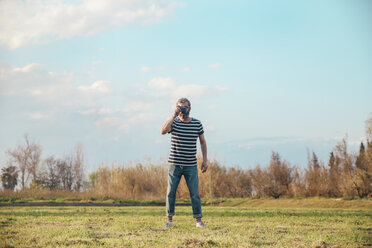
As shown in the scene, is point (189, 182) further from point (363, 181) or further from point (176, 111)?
point (363, 181)

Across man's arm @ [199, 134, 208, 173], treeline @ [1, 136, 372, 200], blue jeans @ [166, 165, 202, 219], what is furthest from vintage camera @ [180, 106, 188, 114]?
treeline @ [1, 136, 372, 200]

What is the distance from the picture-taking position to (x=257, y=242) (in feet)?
15.1

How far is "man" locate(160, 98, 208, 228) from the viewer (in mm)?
6238

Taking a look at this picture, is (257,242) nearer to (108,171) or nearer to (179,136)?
(179,136)

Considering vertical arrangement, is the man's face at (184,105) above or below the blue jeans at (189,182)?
above

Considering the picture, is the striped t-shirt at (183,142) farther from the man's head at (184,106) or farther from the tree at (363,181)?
the tree at (363,181)

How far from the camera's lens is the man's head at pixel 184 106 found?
6188 millimetres

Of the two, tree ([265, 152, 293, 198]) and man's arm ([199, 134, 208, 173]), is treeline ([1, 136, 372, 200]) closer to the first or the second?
tree ([265, 152, 293, 198])

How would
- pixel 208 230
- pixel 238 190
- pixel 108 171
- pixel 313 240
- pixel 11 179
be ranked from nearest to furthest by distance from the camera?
1. pixel 313 240
2. pixel 208 230
3. pixel 238 190
4. pixel 108 171
5. pixel 11 179

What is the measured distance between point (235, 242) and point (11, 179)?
25192 millimetres

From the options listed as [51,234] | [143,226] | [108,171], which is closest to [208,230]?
[143,226]

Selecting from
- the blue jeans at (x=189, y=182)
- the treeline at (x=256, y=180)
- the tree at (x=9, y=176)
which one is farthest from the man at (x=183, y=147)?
the tree at (x=9, y=176)

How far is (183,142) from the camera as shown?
6.25 meters

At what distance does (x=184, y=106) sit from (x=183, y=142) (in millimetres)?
582
